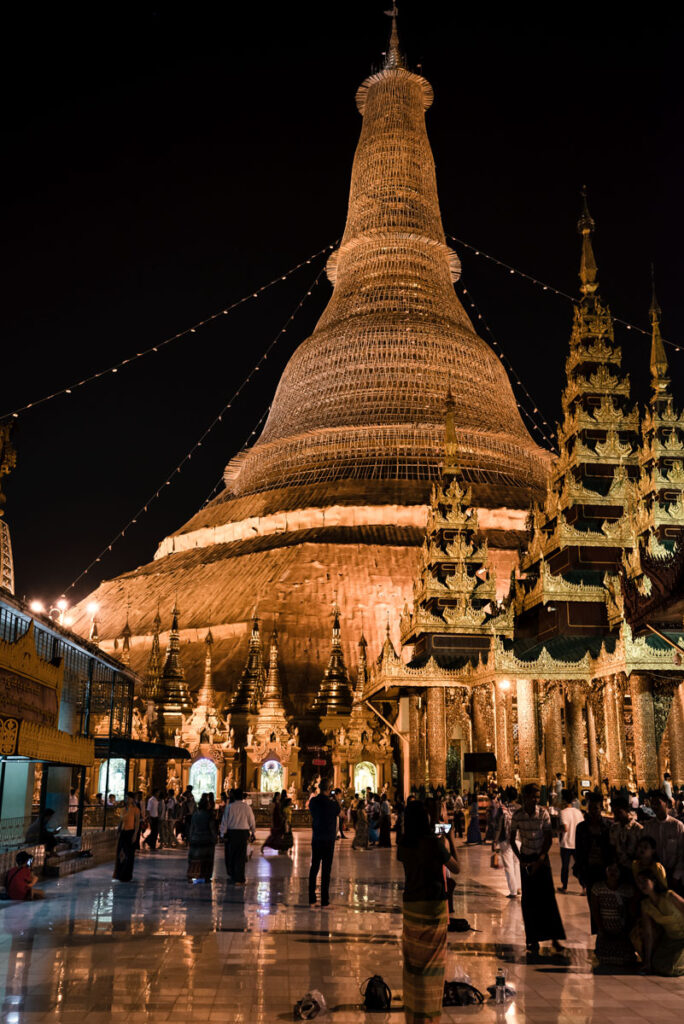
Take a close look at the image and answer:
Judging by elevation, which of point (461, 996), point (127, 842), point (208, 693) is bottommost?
point (461, 996)

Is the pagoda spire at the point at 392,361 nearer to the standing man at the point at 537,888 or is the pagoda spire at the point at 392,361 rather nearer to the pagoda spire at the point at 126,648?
the pagoda spire at the point at 126,648

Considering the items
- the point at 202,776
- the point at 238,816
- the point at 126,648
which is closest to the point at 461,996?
the point at 238,816

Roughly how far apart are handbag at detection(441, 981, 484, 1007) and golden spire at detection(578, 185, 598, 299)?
79.1 feet

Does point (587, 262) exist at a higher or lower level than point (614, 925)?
higher

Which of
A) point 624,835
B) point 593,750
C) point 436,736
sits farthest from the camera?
point 593,750

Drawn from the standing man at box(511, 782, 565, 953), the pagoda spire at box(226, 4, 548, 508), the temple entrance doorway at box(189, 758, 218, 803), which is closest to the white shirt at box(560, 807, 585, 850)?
the standing man at box(511, 782, 565, 953)

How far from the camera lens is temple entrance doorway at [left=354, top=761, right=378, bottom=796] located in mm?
32681

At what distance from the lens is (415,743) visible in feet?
93.1

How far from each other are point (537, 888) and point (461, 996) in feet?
7.10

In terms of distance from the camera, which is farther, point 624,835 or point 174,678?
point 174,678

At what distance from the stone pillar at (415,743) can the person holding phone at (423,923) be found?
21115mm

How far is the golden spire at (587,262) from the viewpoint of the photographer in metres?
28.4

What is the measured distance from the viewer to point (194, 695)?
3831 centimetres

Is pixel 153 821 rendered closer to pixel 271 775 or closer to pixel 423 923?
pixel 271 775
